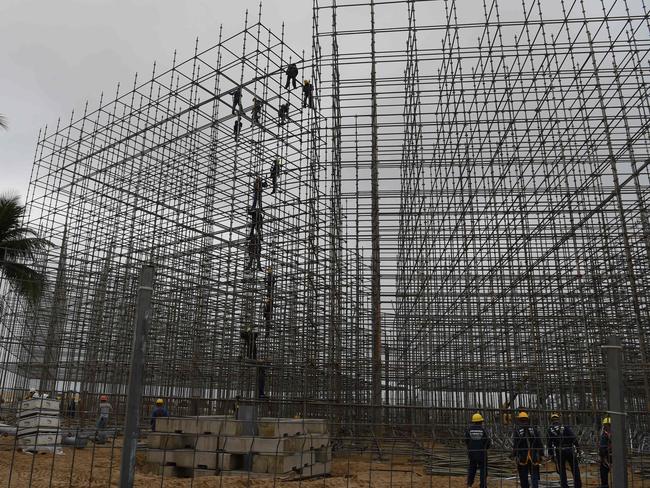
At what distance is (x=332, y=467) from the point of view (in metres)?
10.4

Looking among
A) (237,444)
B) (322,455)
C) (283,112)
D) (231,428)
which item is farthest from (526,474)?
(283,112)

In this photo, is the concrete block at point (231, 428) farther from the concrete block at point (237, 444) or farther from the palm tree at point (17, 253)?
the palm tree at point (17, 253)

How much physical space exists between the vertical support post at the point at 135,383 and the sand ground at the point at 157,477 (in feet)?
9.53

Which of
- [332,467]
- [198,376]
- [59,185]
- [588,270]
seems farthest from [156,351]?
[588,270]

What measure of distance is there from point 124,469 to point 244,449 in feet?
17.0

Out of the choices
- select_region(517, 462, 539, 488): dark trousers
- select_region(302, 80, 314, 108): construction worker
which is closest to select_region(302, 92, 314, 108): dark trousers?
select_region(302, 80, 314, 108): construction worker

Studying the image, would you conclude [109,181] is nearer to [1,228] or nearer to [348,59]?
[1,228]

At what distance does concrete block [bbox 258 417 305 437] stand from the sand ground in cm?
69

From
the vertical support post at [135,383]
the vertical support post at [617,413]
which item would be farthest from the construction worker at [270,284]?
the vertical support post at [617,413]

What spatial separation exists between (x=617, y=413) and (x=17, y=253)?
1631 centimetres

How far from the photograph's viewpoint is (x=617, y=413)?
11.3ft

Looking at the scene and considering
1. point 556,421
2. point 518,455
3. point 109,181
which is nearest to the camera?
point 518,455

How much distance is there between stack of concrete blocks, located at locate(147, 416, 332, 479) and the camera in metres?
8.12

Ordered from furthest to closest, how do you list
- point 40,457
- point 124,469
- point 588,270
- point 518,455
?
point 588,270 < point 40,457 < point 518,455 < point 124,469
